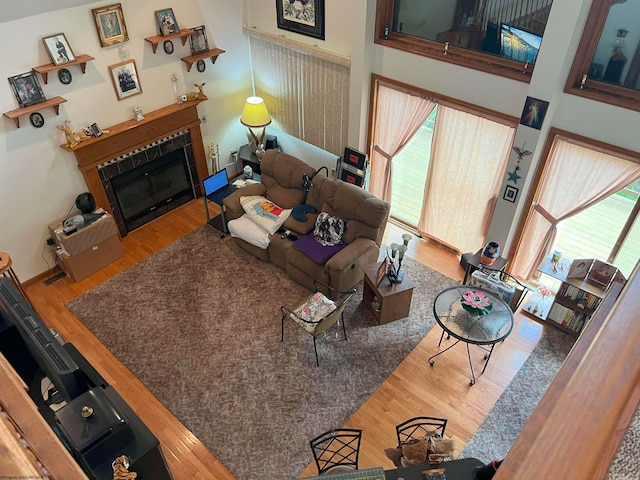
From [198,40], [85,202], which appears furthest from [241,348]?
[198,40]

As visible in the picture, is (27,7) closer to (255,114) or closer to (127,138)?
(127,138)

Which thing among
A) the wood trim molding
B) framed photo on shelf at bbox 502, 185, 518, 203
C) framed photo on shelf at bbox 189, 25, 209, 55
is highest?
the wood trim molding

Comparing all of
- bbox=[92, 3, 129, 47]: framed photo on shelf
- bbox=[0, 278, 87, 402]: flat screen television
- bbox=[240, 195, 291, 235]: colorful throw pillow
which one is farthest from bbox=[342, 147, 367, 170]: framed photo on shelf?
bbox=[0, 278, 87, 402]: flat screen television

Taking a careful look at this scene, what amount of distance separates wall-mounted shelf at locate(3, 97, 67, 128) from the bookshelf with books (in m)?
5.29

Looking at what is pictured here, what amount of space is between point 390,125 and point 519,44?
170 cm

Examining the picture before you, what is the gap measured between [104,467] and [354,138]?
14.9 ft

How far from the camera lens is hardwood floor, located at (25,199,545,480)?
12.9ft

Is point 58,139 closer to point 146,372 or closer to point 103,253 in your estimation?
point 103,253

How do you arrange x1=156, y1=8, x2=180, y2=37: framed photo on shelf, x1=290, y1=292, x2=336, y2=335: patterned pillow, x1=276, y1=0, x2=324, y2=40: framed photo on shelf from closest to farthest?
x1=290, y1=292, x2=336, y2=335: patterned pillow < x1=156, y1=8, x2=180, y2=37: framed photo on shelf < x1=276, y1=0, x2=324, y2=40: framed photo on shelf

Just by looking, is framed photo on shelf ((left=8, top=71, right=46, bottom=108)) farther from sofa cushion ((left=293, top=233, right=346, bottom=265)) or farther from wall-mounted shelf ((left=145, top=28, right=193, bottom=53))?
sofa cushion ((left=293, top=233, right=346, bottom=265))

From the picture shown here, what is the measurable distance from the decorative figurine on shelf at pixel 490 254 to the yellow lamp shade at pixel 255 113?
3469 mm

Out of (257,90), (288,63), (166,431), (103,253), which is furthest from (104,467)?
(257,90)

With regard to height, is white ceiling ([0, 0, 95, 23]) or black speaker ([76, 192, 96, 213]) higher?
white ceiling ([0, 0, 95, 23])

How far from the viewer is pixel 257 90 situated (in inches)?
277
